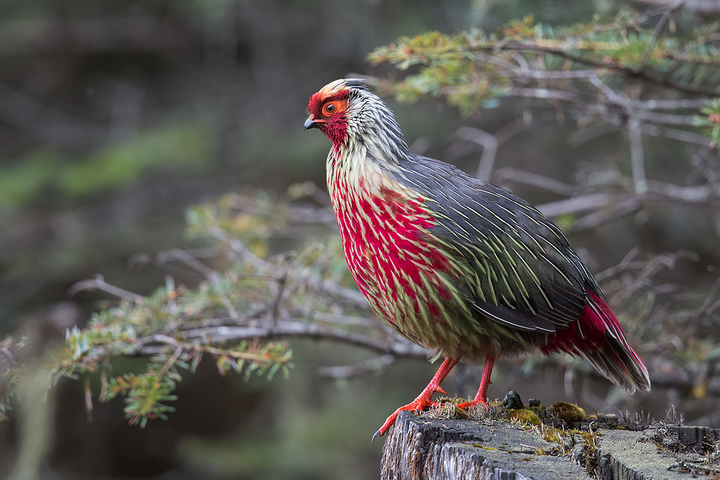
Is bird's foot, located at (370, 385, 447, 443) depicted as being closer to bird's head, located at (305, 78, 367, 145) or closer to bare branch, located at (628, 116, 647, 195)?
bird's head, located at (305, 78, 367, 145)

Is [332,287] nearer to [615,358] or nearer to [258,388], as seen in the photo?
[615,358]

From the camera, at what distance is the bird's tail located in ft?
10.9

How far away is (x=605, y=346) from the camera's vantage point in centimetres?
346

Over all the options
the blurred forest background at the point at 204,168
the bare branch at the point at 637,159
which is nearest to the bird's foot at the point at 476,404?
the bare branch at the point at 637,159

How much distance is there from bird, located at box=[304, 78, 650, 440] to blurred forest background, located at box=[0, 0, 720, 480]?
3.14 m

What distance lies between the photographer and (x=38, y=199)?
795 cm

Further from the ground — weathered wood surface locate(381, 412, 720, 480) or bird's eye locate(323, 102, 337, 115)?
bird's eye locate(323, 102, 337, 115)

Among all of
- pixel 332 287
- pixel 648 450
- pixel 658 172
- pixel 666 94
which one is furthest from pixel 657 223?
pixel 648 450

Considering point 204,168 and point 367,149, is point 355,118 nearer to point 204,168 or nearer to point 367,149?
point 367,149

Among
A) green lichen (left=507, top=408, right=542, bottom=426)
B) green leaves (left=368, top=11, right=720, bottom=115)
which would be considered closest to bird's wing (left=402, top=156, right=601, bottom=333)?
green lichen (left=507, top=408, right=542, bottom=426)

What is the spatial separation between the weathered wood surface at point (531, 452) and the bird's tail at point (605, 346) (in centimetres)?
61

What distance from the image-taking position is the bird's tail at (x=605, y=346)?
10.9ft

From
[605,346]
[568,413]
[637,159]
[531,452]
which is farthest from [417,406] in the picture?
[637,159]

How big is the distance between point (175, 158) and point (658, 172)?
5014 millimetres
